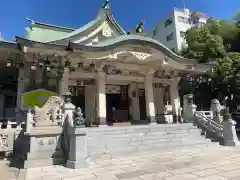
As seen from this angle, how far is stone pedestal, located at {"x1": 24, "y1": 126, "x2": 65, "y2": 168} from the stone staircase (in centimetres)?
122

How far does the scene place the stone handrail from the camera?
10555 millimetres

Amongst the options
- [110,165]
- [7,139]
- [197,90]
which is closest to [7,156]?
[7,139]

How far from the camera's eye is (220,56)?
Result: 1614cm

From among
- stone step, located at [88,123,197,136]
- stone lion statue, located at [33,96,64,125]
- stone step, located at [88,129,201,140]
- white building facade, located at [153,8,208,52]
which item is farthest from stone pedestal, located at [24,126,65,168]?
white building facade, located at [153,8,208,52]

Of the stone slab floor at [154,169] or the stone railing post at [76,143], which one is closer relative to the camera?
the stone slab floor at [154,169]

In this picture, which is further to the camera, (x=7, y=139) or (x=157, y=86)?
(x=157, y=86)

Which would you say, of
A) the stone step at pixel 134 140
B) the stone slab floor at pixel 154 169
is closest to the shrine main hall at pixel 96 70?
the stone step at pixel 134 140

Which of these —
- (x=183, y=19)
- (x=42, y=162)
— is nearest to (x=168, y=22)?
(x=183, y=19)

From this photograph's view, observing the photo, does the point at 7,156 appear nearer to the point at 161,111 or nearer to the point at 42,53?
the point at 42,53

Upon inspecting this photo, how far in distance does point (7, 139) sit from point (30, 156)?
2.26 meters

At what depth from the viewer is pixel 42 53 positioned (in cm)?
1012

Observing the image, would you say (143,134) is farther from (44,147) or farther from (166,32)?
(166,32)

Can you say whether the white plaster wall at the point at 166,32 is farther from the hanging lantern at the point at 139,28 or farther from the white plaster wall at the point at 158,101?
the hanging lantern at the point at 139,28

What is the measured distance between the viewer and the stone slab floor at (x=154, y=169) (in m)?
5.32
